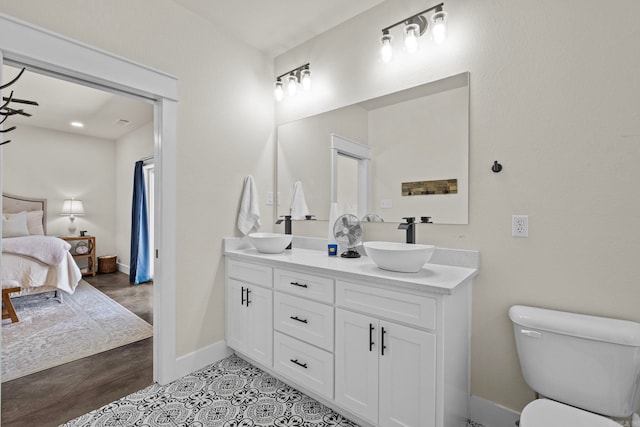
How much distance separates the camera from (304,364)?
6.26 feet

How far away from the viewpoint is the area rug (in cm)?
253

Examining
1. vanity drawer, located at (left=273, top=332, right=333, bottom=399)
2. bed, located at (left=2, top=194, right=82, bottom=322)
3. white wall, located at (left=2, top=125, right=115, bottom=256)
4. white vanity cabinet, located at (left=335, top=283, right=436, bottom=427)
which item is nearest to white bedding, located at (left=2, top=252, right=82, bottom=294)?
bed, located at (left=2, top=194, right=82, bottom=322)

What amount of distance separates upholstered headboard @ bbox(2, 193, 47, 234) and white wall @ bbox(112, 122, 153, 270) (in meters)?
1.08

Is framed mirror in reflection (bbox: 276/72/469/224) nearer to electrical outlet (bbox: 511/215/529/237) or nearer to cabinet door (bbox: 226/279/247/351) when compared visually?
electrical outlet (bbox: 511/215/529/237)

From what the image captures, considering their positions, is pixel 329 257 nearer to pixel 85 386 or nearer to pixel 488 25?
pixel 488 25

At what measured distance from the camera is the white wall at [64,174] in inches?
197

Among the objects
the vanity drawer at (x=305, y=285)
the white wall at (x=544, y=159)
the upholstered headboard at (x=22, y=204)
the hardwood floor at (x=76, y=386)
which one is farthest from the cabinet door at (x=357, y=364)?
the upholstered headboard at (x=22, y=204)

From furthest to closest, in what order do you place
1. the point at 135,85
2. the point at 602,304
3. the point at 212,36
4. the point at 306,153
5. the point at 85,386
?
the point at 306,153 < the point at 212,36 < the point at 85,386 < the point at 135,85 < the point at 602,304

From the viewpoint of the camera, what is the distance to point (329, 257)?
7.22 feet

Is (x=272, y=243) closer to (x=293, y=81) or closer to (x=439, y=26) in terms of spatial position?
(x=293, y=81)

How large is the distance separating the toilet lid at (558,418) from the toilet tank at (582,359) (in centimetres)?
20

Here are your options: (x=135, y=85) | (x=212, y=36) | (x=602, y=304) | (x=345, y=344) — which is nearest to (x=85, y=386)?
(x=345, y=344)

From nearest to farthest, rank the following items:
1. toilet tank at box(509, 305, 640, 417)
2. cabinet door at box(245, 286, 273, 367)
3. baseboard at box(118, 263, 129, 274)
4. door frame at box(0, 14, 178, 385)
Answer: toilet tank at box(509, 305, 640, 417) → door frame at box(0, 14, 178, 385) → cabinet door at box(245, 286, 273, 367) → baseboard at box(118, 263, 129, 274)

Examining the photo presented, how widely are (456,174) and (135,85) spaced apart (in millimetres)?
2074
